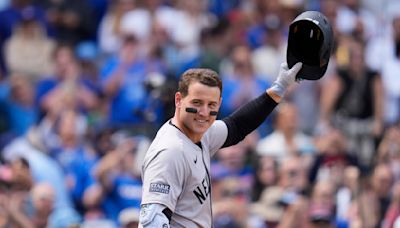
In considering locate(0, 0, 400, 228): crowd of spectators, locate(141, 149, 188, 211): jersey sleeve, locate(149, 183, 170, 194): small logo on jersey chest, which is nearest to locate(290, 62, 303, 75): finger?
locate(141, 149, 188, 211): jersey sleeve

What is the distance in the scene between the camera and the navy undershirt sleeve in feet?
23.9

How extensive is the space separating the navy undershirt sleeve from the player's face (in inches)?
24.1

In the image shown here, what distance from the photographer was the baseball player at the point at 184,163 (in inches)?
250

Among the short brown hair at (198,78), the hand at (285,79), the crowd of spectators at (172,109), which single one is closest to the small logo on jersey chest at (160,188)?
the short brown hair at (198,78)

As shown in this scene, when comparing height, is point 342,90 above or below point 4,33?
below

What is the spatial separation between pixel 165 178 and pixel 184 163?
175 mm

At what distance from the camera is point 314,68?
23.7 ft

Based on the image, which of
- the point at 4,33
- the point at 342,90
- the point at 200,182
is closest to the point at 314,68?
the point at 200,182

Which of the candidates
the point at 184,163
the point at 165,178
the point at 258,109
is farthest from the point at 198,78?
the point at 258,109

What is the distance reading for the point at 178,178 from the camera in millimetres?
6453

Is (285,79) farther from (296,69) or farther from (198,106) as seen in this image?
(198,106)

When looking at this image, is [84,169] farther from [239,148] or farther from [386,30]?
[386,30]

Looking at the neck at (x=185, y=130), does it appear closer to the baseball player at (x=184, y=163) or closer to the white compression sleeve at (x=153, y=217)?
the baseball player at (x=184, y=163)

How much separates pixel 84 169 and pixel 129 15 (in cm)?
352
